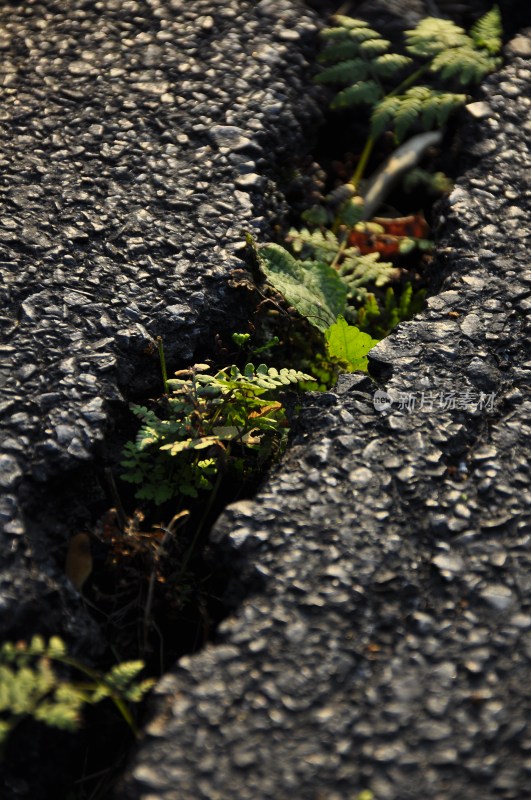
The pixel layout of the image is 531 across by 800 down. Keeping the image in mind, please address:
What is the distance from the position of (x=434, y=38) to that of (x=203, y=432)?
6.89 feet

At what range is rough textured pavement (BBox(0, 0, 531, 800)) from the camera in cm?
197

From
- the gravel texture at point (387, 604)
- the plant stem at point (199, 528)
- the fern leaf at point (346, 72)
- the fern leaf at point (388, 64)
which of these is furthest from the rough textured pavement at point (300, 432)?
the fern leaf at point (388, 64)

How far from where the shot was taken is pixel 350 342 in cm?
Answer: 300

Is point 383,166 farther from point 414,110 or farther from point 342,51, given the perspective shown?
point 342,51

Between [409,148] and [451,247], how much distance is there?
0.80 m

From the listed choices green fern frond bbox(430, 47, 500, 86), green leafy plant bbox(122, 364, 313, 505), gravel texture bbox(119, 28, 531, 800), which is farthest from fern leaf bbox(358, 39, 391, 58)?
green leafy plant bbox(122, 364, 313, 505)

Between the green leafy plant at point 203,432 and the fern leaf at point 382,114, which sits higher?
the fern leaf at point 382,114

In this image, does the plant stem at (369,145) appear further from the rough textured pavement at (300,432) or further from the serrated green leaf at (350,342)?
the serrated green leaf at (350,342)

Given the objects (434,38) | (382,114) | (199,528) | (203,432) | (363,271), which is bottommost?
(199,528)

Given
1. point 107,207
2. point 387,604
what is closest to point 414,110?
point 107,207

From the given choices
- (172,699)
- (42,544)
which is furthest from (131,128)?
(172,699)

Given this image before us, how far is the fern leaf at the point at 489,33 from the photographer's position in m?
3.67

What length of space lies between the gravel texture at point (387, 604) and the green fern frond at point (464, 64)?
3.76ft

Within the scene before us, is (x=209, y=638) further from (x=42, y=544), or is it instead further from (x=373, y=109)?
(x=373, y=109)
